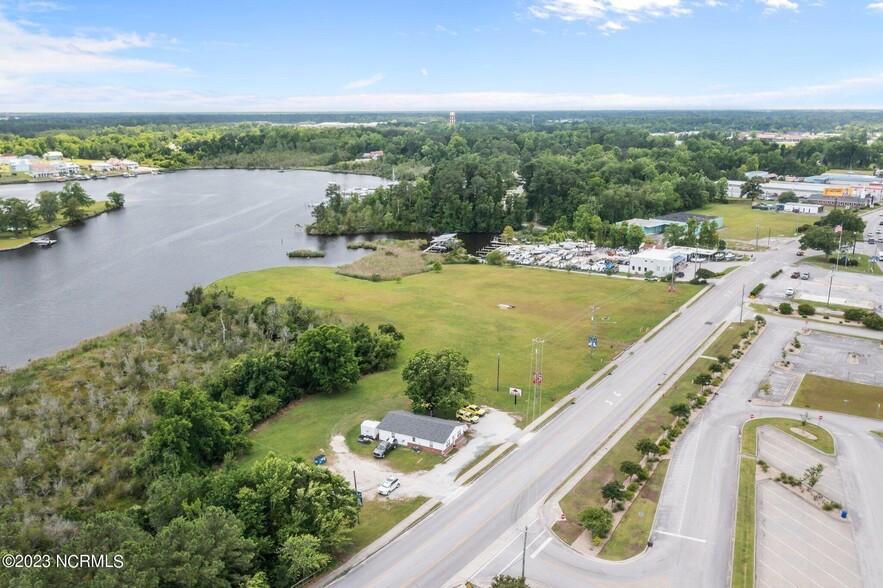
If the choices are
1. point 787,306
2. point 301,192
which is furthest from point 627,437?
point 301,192

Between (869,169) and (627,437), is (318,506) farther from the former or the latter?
(869,169)

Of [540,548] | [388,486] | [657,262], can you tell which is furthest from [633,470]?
[657,262]

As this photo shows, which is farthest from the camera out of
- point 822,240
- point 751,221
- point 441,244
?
point 751,221

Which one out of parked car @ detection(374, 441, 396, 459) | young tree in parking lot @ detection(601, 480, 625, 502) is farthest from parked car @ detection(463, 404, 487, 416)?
young tree in parking lot @ detection(601, 480, 625, 502)

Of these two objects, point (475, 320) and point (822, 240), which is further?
point (822, 240)

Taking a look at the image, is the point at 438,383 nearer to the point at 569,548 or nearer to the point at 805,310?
the point at 569,548

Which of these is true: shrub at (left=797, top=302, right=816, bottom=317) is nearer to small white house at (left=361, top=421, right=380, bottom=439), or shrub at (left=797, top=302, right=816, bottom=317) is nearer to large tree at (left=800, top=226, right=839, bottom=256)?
large tree at (left=800, top=226, right=839, bottom=256)

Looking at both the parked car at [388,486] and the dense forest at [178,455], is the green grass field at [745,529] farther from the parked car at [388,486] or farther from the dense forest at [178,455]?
the dense forest at [178,455]

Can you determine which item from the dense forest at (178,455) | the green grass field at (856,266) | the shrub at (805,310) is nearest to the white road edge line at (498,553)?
the dense forest at (178,455)
